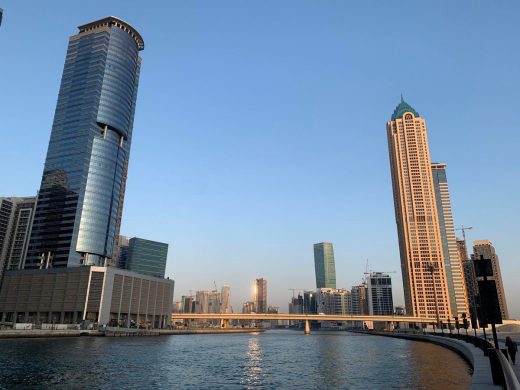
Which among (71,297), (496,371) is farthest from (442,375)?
(71,297)

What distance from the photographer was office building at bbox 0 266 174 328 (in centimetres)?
18138

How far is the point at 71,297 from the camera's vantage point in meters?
184

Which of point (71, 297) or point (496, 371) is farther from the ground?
point (71, 297)

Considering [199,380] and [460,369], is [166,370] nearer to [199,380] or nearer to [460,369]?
[199,380]

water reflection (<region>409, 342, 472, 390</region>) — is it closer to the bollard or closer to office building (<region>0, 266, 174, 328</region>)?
the bollard

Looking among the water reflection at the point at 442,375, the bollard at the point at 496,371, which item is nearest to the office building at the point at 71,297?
the water reflection at the point at 442,375

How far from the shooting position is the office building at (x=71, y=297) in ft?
595

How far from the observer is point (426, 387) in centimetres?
3856

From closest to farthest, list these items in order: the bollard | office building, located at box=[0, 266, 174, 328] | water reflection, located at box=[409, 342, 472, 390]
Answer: the bollard
water reflection, located at box=[409, 342, 472, 390]
office building, located at box=[0, 266, 174, 328]

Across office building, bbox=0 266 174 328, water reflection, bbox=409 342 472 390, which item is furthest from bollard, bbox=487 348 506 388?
office building, bbox=0 266 174 328

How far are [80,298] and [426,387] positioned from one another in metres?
176

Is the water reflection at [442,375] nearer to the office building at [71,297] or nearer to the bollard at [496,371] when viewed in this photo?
the bollard at [496,371]

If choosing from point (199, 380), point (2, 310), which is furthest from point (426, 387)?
point (2, 310)

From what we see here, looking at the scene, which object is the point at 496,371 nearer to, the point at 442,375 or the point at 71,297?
the point at 442,375
